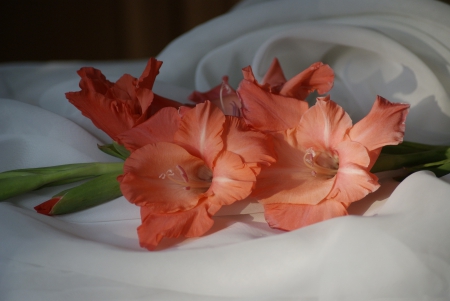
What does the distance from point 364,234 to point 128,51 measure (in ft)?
7.30

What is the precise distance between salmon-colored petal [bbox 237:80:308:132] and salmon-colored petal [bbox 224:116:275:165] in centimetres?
2

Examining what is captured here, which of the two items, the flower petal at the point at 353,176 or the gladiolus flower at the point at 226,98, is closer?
the flower petal at the point at 353,176

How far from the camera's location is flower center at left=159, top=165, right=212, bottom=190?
Answer: 52 centimetres

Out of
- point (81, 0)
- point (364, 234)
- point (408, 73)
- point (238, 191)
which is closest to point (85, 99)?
point (238, 191)

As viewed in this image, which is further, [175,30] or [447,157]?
[175,30]

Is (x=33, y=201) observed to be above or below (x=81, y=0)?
above

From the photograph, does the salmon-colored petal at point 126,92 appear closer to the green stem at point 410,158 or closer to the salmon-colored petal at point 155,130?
the salmon-colored petal at point 155,130

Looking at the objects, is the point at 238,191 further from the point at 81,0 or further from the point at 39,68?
the point at 81,0

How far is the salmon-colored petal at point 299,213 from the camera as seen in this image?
1.66 ft

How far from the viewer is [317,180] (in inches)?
20.9

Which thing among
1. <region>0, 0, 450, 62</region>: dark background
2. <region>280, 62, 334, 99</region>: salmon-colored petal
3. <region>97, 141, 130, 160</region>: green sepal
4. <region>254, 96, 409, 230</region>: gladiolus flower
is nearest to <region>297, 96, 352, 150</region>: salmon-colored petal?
<region>254, 96, 409, 230</region>: gladiolus flower

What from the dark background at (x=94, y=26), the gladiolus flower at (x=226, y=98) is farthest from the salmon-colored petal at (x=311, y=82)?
→ the dark background at (x=94, y=26)

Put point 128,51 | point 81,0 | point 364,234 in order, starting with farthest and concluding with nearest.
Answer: point 128,51 < point 81,0 < point 364,234

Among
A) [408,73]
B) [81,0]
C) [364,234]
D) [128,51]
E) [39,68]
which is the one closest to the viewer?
[364,234]
